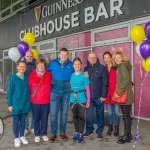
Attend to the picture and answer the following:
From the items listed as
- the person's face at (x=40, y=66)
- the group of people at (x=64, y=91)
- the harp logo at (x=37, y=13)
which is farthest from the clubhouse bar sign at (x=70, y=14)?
the person's face at (x=40, y=66)

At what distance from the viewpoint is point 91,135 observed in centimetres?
562

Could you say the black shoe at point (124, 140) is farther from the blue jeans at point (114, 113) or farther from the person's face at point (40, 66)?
the person's face at point (40, 66)

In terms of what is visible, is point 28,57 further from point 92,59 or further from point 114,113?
point 114,113

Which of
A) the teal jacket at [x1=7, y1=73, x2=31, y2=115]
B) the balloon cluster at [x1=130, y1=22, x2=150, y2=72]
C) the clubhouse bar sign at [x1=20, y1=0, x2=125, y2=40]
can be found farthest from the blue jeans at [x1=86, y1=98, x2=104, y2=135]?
the clubhouse bar sign at [x1=20, y1=0, x2=125, y2=40]

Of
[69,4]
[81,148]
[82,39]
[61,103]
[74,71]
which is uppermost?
[69,4]

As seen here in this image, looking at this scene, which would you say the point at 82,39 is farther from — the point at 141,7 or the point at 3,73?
the point at 3,73

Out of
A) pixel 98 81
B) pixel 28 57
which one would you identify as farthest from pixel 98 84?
pixel 28 57

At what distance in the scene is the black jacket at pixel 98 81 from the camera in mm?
5230

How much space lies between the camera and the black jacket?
5.23 m

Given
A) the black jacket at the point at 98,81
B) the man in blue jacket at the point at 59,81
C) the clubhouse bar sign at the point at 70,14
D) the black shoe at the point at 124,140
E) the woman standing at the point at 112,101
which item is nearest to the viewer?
the black shoe at the point at 124,140

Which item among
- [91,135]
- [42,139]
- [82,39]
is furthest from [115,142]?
[82,39]

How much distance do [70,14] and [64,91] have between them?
5.58 metres

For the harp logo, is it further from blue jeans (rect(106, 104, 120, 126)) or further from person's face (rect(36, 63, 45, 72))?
blue jeans (rect(106, 104, 120, 126))

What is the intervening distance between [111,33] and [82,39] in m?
1.57
